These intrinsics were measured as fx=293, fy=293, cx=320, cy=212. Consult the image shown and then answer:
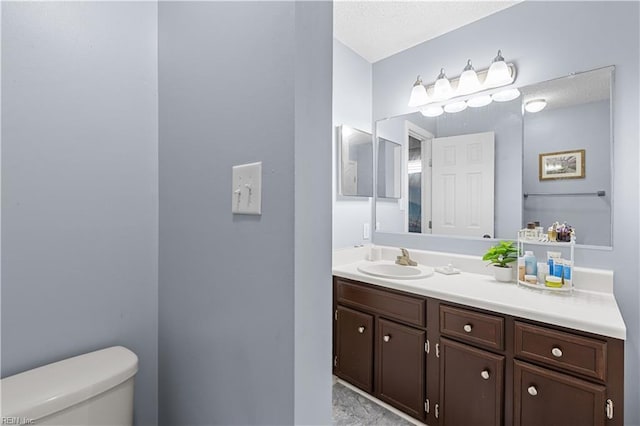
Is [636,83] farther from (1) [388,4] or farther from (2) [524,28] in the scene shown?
(1) [388,4]

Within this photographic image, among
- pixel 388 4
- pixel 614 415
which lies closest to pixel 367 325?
pixel 614 415

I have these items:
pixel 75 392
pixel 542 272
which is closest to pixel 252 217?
pixel 75 392

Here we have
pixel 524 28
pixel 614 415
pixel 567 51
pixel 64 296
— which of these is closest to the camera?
pixel 64 296

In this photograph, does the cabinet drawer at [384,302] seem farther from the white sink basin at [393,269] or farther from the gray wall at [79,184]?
the gray wall at [79,184]

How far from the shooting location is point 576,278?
156 cm

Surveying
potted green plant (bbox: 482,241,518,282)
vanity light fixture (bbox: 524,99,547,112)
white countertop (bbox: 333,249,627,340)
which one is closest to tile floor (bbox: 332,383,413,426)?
white countertop (bbox: 333,249,627,340)

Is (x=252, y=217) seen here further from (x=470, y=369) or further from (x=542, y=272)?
(x=542, y=272)

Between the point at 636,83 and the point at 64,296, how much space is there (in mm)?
2583

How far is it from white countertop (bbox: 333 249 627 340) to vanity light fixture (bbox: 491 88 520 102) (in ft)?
3.65

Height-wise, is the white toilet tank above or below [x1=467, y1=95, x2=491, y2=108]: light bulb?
below

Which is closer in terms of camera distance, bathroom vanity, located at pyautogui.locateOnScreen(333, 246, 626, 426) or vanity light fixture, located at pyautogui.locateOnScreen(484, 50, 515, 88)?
bathroom vanity, located at pyautogui.locateOnScreen(333, 246, 626, 426)

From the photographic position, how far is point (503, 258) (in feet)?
5.73

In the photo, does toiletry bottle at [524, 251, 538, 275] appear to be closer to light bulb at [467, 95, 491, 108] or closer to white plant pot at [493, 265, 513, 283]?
white plant pot at [493, 265, 513, 283]

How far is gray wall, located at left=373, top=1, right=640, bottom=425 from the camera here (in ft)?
4.75
